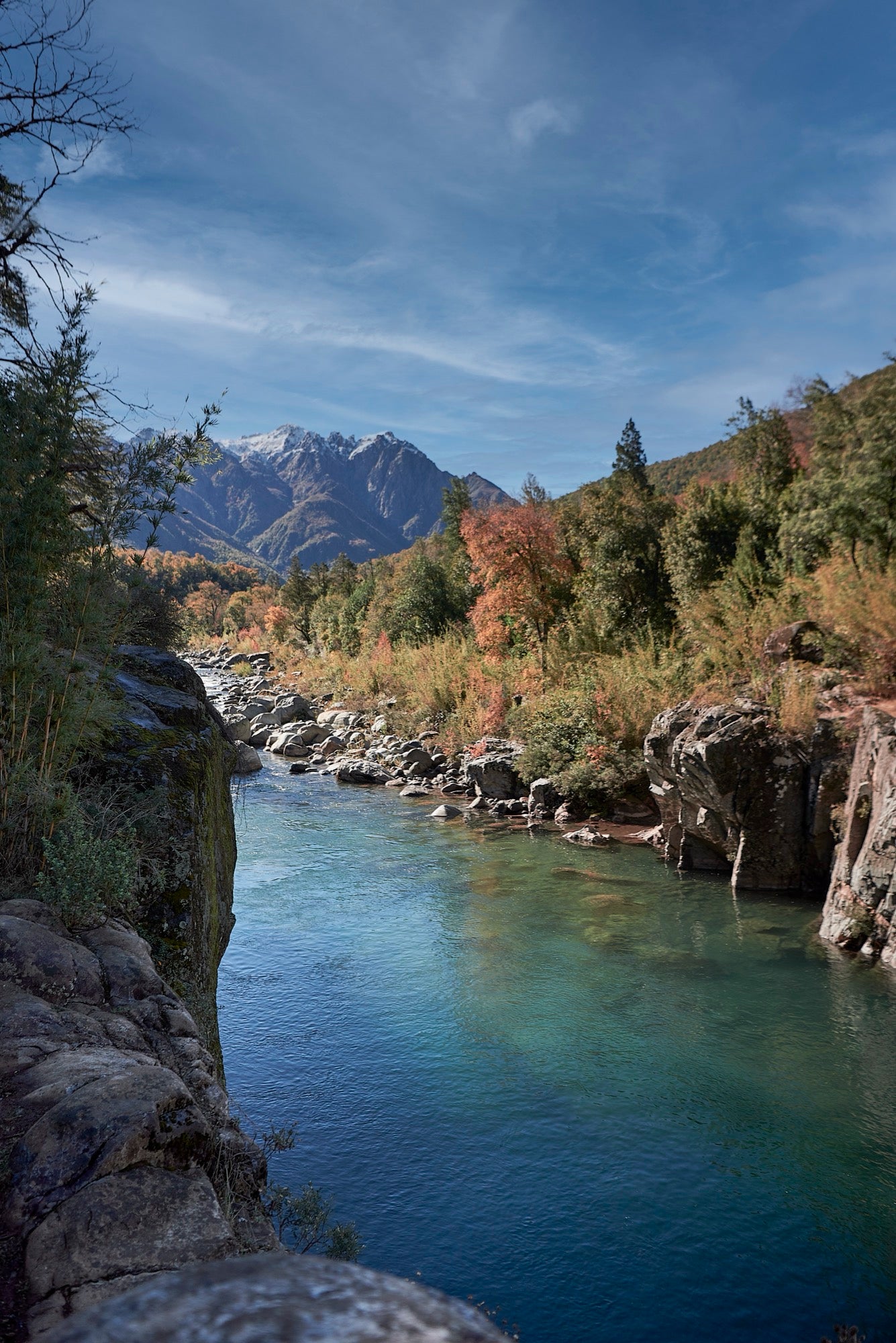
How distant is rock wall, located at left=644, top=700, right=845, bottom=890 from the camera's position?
456 inches

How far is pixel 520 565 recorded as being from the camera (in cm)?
2275

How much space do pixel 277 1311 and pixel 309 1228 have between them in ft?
→ 13.9

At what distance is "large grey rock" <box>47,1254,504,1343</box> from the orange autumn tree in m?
21.7

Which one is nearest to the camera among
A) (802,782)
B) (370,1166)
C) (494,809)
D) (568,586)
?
(370,1166)

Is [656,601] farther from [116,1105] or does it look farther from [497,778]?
[116,1105]

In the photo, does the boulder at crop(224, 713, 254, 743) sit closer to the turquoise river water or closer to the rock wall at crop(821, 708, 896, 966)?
the turquoise river water

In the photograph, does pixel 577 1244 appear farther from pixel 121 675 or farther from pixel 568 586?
pixel 568 586

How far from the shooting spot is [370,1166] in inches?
233

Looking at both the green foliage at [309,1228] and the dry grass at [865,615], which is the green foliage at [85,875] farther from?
Answer: the dry grass at [865,615]

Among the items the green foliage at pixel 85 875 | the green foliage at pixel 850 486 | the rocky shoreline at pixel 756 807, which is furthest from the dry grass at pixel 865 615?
the green foliage at pixel 85 875

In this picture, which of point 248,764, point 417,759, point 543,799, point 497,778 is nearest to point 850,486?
point 543,799

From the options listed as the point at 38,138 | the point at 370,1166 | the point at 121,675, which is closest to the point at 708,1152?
the point at 370,1166

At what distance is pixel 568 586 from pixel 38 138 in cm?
1816

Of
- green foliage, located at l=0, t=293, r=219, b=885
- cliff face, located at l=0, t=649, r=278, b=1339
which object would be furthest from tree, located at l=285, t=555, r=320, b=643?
cliff face, located at l=0, t=649, r=278, b=1339
